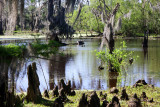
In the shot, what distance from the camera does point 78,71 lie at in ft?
54.5

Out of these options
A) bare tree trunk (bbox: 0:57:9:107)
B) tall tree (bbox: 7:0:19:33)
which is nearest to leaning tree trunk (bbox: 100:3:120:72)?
tall tree (bbox: 7:0:19:33)

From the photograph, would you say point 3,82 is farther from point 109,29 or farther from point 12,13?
point 109,29

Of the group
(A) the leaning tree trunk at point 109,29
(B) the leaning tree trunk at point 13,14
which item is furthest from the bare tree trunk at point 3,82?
(A) the leaning tree trunk at point 109,29

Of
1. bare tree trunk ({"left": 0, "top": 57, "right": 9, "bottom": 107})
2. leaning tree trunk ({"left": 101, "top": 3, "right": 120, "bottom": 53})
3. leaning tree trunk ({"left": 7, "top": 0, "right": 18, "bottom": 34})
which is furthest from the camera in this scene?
leaning tree trunk ({"left": 101, "top": 3, "right": 120, "bottom": 53})

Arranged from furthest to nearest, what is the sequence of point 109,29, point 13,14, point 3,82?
point 109,29
point 13,14
point 3,82

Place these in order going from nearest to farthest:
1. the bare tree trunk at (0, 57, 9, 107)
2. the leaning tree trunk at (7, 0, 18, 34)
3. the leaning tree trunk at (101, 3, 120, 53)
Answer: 1. the bare tree trunk at (0, 57, 9, 107)
2. the leaning tree trunk at (7, 0, 18, 34)
3. the leaning tree trunk at (101, 3, 120, 53)

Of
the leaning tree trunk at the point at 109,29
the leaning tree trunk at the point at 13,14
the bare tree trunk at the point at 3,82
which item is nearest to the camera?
the bare tree trunk at the point at 3,82

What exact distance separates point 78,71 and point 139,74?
3.75m

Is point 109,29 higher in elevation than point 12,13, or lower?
lower

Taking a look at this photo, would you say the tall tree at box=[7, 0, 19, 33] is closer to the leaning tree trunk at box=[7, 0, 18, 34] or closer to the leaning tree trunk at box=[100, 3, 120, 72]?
the leaning tree trunk at box=[7, 0, 18, 34]

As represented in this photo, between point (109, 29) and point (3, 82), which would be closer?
point (3, 82)

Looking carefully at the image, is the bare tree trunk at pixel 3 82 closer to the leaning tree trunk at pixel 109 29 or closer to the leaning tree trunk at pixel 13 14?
the leaning tree trunk at pixel 13 14

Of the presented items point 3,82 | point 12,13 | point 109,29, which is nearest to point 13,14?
point 12,13

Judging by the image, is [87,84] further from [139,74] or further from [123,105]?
[123,105]
